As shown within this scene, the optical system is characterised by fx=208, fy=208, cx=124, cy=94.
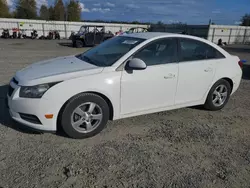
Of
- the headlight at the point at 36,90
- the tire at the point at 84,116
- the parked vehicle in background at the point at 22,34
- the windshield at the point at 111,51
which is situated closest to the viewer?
the headlight at the point at 36,90

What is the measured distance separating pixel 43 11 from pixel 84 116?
6493 cm

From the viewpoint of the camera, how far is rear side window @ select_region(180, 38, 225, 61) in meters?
3.77

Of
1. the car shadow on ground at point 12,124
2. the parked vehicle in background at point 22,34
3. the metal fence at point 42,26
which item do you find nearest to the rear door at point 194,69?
the car shadow on ground at point 12,124

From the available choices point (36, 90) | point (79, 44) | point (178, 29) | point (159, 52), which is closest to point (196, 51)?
point (159, 52)

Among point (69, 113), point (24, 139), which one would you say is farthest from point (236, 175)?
point (24, 139)

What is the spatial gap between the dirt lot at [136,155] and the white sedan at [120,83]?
0.98ft

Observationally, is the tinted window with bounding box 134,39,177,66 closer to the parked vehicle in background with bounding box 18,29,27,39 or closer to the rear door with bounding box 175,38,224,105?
the rear door with bounding box 175,38,224,105

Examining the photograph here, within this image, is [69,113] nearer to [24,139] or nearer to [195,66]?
[24,139]

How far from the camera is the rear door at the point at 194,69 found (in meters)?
3.70

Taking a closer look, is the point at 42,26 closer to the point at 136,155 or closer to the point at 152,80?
the point at 152,80

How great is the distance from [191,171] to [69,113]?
178 cm

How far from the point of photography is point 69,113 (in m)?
2.96

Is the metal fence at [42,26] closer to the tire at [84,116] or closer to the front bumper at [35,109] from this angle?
the front bumper at [35,109]

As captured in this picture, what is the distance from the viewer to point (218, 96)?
4285 millimetres
